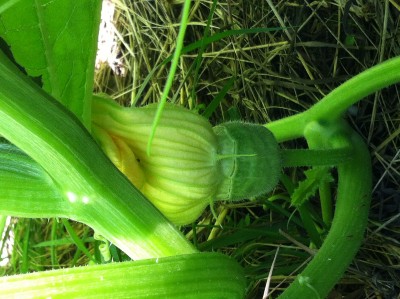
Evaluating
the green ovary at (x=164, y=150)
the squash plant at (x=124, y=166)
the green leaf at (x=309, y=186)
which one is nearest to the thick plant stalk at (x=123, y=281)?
the squash plant at (x=124, y=166)

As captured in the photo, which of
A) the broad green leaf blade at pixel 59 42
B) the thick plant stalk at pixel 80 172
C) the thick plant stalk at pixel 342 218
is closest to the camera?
the thick plant stalk at pixel 80 172

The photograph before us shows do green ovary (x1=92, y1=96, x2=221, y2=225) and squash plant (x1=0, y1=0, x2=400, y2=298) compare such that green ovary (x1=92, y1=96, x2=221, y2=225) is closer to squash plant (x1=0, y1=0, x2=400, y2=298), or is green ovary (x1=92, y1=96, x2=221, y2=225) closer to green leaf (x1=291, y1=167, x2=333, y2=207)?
squash plant (x1=0, y1=0, x2=400, y2=298)

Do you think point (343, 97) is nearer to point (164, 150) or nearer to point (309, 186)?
point (309, 186)

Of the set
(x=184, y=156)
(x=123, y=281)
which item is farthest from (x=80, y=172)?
(x=184, y=156)

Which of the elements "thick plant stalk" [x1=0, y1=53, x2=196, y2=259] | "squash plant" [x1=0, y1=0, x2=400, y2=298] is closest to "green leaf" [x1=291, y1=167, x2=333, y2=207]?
"squash plant" [x1=0, y1=0, x2=400, y2=298]

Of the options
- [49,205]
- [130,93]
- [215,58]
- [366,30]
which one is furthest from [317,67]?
[49,205]

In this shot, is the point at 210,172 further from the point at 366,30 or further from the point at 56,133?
the point at 366,30

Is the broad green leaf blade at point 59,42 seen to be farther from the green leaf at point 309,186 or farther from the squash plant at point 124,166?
the green leaf at point 309,186
